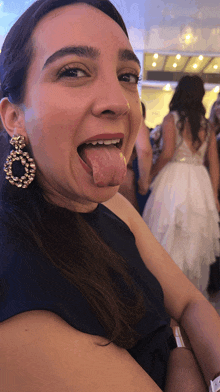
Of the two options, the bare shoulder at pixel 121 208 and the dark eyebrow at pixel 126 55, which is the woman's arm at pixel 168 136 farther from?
the dark eyebrow at pixel 126 55

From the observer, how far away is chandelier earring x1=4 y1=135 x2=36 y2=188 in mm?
495

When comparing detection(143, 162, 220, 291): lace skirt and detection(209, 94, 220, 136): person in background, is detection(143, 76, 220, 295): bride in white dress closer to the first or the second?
detection(143, 162, 220, 291): lace skirt

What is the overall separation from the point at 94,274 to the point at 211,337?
0.35 meters

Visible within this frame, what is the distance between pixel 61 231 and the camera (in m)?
0.53

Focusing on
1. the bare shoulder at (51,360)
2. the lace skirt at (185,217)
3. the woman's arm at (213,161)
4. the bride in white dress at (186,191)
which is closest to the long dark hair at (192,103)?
the bride in white dress at (186,191)

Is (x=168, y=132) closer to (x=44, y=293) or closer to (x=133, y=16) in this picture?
(x=133, y=16)

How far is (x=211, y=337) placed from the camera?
649 millimetres

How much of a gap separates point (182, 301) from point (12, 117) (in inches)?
24.6

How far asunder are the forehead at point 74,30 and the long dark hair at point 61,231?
A: 0.02m

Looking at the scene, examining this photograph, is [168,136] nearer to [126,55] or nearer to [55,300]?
[126,55]

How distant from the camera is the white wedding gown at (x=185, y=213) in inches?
70.7

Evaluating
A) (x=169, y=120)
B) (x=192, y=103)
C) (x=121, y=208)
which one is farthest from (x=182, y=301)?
(x=192, y=103)

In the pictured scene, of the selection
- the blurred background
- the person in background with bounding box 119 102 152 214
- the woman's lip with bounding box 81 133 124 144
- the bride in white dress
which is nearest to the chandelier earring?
the woman's lip with bounding box 81 133 124 144

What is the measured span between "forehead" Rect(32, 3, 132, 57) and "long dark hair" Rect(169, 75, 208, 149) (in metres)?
1.37
